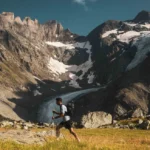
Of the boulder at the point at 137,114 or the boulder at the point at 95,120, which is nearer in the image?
the boulder at the point at 95,120

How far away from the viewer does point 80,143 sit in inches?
643

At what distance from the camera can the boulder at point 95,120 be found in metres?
93.2

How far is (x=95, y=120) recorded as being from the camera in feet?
321

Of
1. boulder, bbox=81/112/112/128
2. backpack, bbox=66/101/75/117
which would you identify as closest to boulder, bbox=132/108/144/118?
boulder, bbox=81/112/112/128

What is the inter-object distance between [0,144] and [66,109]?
795cm

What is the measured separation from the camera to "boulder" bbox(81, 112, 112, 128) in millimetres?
93188

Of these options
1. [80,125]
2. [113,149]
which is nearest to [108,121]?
[80,125]

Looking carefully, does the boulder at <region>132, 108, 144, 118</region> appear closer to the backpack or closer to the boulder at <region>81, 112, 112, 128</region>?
the boulder at <region>81, 112, 112, 128</region>

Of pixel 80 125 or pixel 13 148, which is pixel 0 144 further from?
pixel 80 125

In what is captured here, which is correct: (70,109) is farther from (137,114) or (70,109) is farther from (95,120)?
(137,114)

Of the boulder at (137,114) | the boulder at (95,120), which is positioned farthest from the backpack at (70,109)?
the boulder at (137,114)

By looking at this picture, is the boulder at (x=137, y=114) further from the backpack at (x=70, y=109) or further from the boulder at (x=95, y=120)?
the backpack at (x=70, y=109)

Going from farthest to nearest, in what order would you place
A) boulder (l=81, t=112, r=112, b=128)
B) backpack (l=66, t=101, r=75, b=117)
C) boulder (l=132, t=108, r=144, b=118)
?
boulder (l=132, t=108, r=144, b=118) < boulder (l=81, t=112, r=112, b=128) < backpack (l=66, t=101, r=75, b=117)

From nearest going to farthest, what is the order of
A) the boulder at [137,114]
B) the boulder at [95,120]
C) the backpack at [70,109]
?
the backpack at [70,109] < the boulder at [95,120] < the boulder at [137,114]
